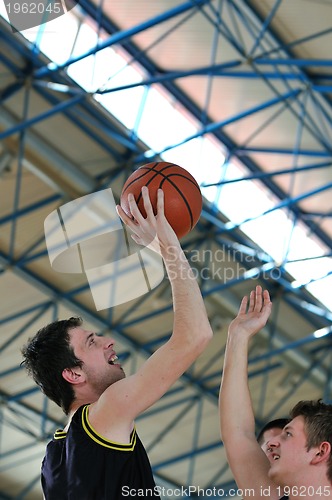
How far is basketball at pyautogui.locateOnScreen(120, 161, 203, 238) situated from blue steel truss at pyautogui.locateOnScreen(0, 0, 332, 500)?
853 centimetres

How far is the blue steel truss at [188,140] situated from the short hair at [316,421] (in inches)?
411

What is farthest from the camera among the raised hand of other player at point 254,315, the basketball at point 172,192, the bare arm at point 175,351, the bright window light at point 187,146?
the bright window light at point 187,146

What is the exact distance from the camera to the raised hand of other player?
4.98 m

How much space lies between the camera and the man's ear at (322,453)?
13.5ft

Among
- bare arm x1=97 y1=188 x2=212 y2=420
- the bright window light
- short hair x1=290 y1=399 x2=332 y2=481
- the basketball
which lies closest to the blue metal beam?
the bright window light

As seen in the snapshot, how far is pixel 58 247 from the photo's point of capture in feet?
58.8

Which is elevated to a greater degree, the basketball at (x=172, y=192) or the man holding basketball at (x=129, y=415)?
the basketball at (x=172, y=192)

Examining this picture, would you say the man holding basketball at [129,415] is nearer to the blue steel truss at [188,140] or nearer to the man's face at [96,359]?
the man's face at [96,359]

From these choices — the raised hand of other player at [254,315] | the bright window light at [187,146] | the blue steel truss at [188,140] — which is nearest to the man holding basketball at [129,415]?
the raised hand of other player at [254,315]

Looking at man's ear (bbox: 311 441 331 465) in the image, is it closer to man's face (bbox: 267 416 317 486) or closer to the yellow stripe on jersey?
man's face (bbox: 267 416 317 486)

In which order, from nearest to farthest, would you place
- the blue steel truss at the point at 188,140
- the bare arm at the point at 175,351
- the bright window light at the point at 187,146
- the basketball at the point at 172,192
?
the bare arm at the point at 175,351, the basketball at the point at 172,192, the blue steel truss at the point at 188,140, the bright window light at the point at 187,146

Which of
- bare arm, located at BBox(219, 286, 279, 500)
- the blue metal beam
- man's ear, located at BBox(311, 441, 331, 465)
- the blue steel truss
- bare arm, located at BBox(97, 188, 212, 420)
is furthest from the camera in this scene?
the blue steel truss

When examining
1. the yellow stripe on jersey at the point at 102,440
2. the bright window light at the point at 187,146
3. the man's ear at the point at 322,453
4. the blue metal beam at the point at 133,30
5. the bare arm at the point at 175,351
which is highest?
the bright window light at the point at 187,146

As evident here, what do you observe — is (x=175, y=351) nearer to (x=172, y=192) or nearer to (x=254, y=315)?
(x=254, y=315)
